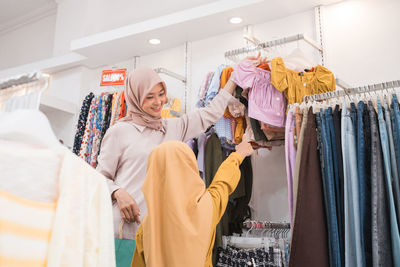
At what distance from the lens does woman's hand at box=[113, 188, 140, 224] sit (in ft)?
5.70

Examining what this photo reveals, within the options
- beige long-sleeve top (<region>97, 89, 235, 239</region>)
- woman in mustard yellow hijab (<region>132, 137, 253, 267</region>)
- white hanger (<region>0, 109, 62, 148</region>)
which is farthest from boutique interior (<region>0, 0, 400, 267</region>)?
woman in mustard yellow hijab (<region>132, 137, 253, 267</region>)

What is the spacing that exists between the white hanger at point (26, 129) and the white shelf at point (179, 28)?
2621 millimetres

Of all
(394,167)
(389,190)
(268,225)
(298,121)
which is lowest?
(268,225)

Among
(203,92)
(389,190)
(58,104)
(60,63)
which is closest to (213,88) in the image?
(203,92)

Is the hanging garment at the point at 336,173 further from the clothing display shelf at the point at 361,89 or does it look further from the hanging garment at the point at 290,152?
the hanging garment at the point at 290,152

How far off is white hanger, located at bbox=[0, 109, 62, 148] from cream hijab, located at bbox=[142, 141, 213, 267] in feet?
2.20

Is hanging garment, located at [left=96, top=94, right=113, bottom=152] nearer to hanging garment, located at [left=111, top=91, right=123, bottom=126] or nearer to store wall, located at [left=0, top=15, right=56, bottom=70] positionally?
hanging garment, located at [left=111, top=91, right=123, bottom=126]

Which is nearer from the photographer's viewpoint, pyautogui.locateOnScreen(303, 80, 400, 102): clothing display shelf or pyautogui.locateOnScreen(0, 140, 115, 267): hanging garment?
pyautogui.locateOnScreen(0, 140, 115, 267): hanging garment

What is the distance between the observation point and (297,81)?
7.63 ft

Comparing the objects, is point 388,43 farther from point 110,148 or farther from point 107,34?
point 107,34

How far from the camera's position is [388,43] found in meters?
2.72

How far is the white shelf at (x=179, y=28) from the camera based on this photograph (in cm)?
306

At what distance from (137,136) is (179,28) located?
5.60ft

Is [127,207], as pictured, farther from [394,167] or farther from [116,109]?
[116,109]
